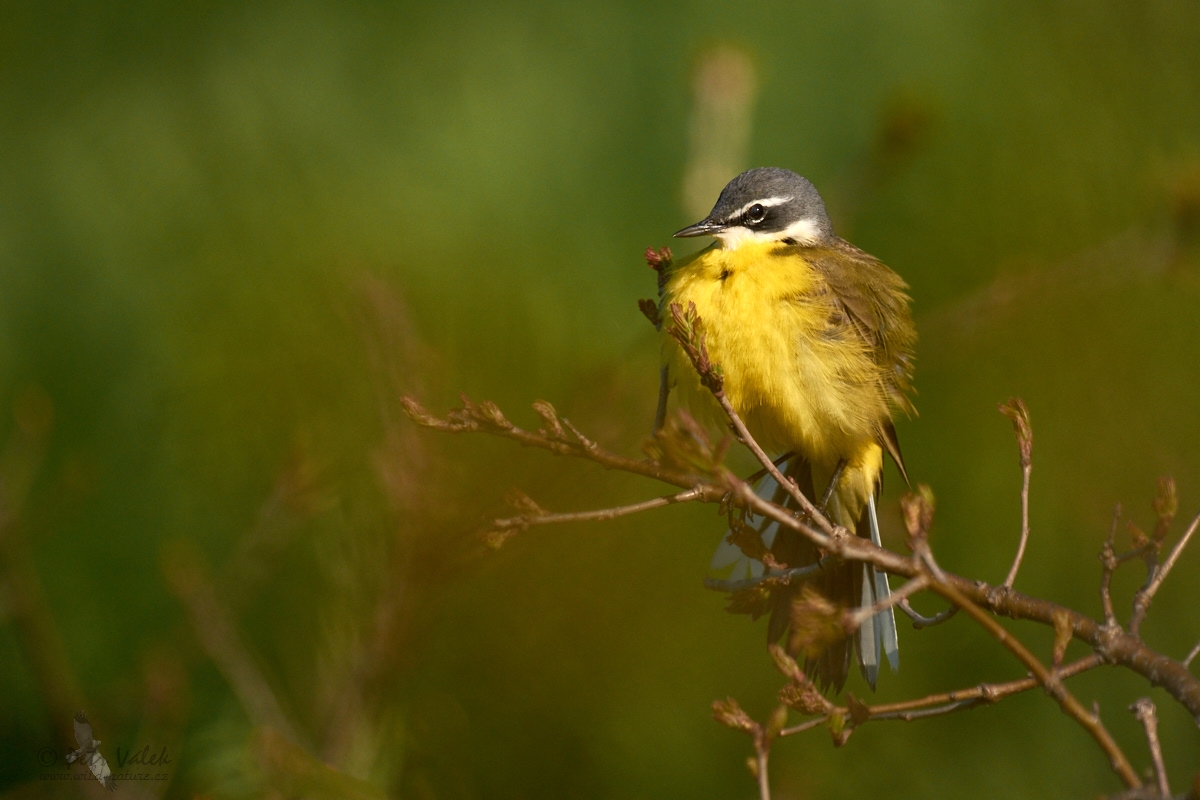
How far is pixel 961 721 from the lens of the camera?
3.70 metres

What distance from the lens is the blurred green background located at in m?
2.62

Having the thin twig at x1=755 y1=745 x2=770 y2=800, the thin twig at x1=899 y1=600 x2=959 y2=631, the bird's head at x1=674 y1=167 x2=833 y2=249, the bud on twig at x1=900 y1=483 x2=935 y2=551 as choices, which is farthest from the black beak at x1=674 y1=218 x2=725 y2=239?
the thin twig at x1=755 y1=745 x2=770 y2=800

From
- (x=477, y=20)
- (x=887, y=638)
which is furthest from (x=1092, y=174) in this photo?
(x=477, y=20)

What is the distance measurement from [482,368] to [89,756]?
1.34m

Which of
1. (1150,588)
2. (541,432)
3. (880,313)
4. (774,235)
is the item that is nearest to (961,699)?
(1150,588)

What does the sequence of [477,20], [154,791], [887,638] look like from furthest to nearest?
1. [477,20]
2. [887,638]
3. [154,791]

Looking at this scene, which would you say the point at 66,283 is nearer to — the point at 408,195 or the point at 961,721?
the point at 408,195

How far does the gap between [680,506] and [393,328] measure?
57.6 inches

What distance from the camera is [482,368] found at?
3.04 m

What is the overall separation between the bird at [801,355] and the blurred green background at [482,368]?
233 mm

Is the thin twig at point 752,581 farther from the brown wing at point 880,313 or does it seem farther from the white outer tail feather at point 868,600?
the brown wing at point 880,313

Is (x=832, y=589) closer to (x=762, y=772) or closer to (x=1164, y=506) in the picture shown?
(x=1164, y=506)

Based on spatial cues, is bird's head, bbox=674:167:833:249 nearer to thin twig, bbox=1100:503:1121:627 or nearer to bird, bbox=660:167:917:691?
bird, bbox=660:167:917:691

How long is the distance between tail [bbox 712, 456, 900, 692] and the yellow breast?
237 millimetres
